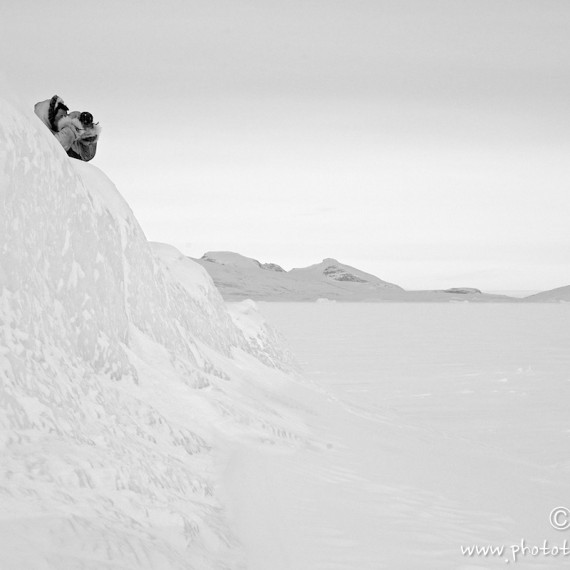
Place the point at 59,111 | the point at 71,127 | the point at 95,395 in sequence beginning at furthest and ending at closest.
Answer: the point at 71,127 < the point at 59,111 < the point at 95,395

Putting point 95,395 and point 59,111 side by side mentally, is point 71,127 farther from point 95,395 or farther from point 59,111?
point 95,395

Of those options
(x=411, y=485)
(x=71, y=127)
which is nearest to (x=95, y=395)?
(x=411, y=485)

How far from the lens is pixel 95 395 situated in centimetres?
491

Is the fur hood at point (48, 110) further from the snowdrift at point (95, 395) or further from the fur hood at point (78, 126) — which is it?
the snowdrift at point (95, 395)

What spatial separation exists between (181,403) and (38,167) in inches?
105

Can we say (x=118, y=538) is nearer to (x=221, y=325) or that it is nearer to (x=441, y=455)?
(x=441, y=455)

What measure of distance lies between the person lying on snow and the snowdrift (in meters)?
0.59

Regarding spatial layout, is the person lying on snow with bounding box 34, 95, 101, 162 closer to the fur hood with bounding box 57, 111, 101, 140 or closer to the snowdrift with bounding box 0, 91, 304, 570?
the fur hood with bounding box 57, 111, 101, 140

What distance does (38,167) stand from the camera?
17.4 feet
